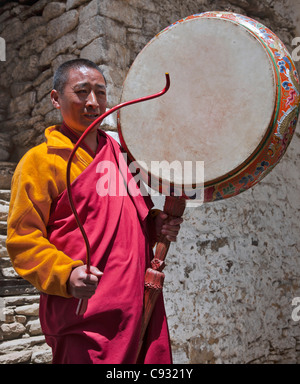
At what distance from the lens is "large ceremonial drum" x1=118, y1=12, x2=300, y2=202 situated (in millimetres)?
1478

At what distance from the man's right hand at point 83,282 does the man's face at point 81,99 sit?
54 cm

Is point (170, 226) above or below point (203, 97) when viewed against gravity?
below

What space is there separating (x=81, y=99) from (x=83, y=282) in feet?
2.17

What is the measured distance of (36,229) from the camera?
142cm

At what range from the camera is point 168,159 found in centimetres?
155

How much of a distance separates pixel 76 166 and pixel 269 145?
25.5 inches

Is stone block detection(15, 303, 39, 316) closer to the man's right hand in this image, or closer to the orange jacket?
the orange jacket

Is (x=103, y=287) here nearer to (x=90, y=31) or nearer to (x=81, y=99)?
(x=81, y=99)

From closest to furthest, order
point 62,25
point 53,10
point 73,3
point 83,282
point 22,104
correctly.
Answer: point 83,282 → point 73,3 → point 62,25 → point 53,10 → point 22,104

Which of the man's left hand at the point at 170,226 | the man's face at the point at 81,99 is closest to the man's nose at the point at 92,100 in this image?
the man's face at the point at 81,99

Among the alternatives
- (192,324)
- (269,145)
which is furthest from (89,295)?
(192,324)

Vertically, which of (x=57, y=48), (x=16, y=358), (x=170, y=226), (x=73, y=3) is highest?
(x=73, y=3)

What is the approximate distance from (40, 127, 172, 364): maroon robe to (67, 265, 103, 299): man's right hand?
0.28 ft

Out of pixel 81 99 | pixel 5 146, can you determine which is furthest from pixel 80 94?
pixel 5 146
